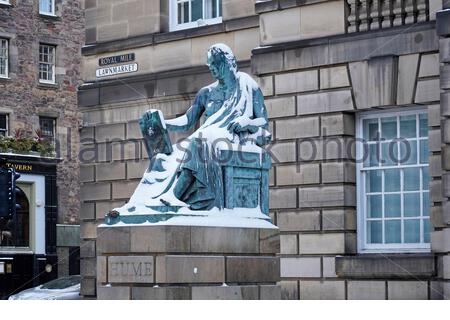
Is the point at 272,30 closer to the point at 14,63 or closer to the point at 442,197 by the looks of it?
the point at 442,197

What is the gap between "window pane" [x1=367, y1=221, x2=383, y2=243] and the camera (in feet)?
72.0

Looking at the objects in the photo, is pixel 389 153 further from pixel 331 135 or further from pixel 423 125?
pixel 331 135

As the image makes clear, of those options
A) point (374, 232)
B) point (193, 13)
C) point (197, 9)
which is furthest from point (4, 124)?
point (374, 232)

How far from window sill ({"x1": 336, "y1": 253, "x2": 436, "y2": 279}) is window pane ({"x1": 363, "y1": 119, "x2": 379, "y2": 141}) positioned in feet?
6.88

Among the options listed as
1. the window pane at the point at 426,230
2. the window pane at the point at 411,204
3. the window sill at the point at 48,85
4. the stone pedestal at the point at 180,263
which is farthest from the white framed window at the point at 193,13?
the window sill at the point at 48,85

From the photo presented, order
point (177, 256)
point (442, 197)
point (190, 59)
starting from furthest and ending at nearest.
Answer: point (190, 59) → point (442, 197) → point (177, 256)

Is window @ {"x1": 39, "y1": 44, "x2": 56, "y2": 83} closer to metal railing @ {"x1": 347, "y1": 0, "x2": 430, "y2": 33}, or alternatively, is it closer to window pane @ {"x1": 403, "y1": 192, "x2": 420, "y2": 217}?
metal railing @ {"x1": 347, "y1": 0, "x2": 430, "y2": 33}

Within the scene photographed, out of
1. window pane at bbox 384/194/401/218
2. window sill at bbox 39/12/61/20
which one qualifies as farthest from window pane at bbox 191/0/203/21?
window sill at bbox 39/12/61/20

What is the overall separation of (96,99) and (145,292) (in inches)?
440

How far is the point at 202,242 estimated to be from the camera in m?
17.0

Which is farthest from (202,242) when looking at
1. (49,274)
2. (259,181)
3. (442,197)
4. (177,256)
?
(49,274)

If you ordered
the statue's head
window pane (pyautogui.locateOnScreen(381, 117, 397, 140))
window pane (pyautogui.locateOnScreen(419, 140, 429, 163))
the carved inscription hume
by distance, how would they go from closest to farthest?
the carved inscription hume
the statue's head
window pane (pyautogui.locateOnScreen(419, 140, 429, 163))
window pane (pyautogui.locateOnScreen(381, 117, 397, 140))

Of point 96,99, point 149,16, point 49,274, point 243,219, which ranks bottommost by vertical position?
point 49,274

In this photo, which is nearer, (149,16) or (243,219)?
(243,219)
